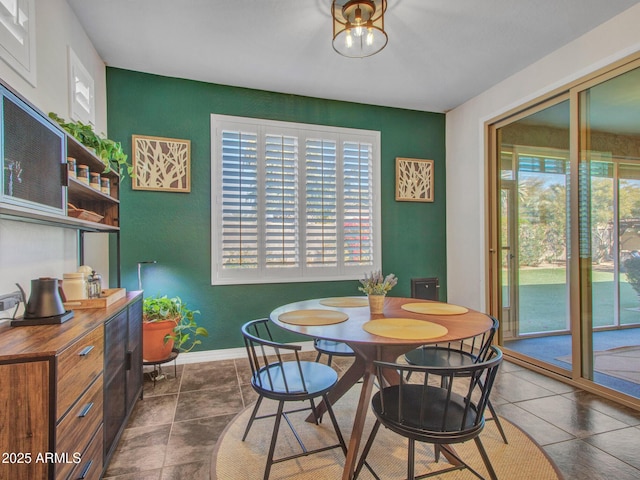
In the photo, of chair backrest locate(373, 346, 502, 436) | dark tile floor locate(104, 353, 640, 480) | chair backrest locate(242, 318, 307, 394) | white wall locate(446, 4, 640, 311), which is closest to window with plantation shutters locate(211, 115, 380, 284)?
white wall locate(446, 4, 640, 311)

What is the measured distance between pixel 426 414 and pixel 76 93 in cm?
309

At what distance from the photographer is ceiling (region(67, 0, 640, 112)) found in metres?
2.39

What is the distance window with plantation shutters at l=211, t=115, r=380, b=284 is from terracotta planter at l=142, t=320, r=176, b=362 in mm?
739

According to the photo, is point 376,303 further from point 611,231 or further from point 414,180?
point 414,180

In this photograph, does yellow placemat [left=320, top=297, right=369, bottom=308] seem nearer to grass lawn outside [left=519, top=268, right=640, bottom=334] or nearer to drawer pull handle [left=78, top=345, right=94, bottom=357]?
drawer pull handle [left=78, top=345, right=94, bottom=357]

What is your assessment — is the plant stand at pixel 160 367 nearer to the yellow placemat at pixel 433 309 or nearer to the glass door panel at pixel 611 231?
the yellow placemat at pixel 433 309

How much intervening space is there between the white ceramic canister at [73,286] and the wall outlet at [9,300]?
0.24 m

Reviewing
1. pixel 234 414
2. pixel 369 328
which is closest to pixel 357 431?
pixel 369 328

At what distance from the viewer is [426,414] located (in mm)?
1501

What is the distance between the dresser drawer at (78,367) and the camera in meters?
1.19

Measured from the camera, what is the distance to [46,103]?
2.05 meters

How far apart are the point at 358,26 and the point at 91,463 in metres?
2.86

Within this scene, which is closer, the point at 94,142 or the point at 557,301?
the point at 94,142

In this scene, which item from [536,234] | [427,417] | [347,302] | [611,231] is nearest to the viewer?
[427,417]
